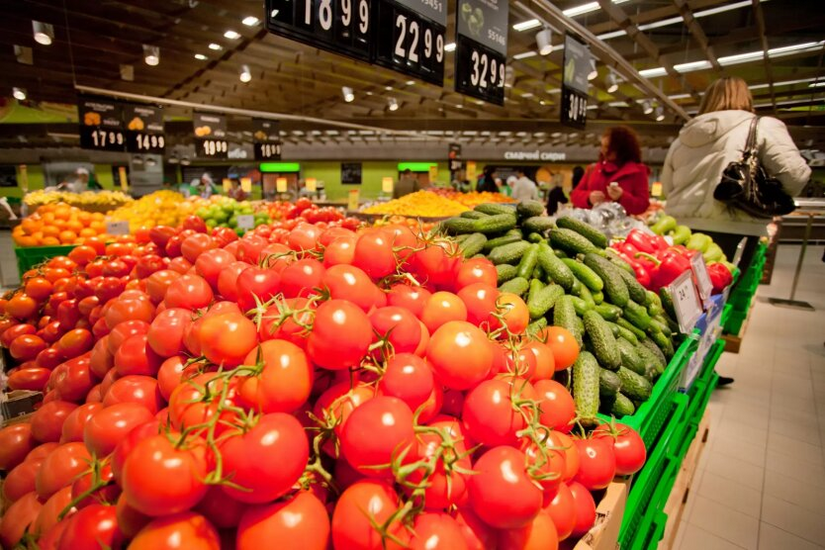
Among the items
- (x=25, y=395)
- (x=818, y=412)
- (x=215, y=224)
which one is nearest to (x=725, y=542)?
(x=818, y=412)

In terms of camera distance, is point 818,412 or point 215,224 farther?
point 215,224

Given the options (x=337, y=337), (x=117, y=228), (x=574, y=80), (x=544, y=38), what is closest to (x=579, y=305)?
(x=337, y=337)

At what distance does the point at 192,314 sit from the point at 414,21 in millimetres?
2951

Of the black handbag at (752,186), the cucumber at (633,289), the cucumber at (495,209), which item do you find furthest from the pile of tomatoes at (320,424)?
the black handbag at (752,186)

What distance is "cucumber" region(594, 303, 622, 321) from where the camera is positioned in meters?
1.80

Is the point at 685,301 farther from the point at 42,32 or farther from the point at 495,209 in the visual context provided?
the point at 42,32

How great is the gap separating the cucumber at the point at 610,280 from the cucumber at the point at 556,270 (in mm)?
195

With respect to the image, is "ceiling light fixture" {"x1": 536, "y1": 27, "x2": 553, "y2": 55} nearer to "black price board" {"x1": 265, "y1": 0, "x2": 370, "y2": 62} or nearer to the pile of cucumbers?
"black price board" {"x1": 265, "y1": 0, "x2": 370, "y2": 62}

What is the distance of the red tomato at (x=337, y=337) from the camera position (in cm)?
79

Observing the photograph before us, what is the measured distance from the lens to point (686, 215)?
13.0 ft

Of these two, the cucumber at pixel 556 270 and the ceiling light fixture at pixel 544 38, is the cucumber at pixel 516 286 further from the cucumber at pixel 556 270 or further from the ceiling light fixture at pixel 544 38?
the ceiling light fixture at pixel 544 38

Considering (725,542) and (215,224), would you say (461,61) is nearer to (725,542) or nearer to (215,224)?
(215,224)

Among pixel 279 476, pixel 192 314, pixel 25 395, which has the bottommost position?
pixel 25 395

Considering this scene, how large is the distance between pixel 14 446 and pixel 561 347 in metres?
1.60
